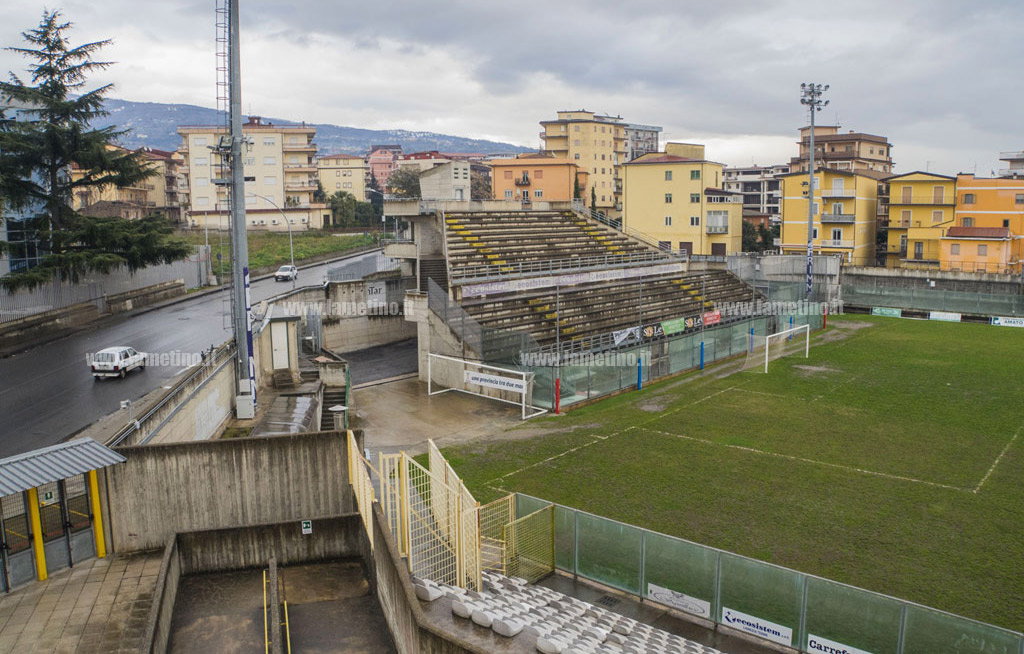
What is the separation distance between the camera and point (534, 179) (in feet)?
240

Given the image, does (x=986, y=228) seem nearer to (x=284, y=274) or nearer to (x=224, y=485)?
Result: (x=284, y=274)

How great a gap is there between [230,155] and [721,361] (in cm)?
2318

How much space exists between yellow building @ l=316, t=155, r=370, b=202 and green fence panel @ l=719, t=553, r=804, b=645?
124337 mm

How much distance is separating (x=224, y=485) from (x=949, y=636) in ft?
39.1

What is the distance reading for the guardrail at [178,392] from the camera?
47.8 ft

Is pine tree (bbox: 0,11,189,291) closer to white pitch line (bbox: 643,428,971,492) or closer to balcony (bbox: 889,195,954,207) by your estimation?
white pitch line (bbox: 643,428,971,492)

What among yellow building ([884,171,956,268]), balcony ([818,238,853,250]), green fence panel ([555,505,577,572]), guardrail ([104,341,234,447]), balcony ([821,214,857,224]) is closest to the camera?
green fence panel ([555,505,577,572])

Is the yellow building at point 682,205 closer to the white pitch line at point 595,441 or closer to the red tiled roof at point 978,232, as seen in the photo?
the red tiled roof at point 978,232

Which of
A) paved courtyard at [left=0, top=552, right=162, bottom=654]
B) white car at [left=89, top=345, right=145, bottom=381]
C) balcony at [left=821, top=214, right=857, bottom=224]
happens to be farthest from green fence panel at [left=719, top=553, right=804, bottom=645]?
balcony at [left=821, top=214, right=857, bottom=224]

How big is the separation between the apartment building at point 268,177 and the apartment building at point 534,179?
932 inches

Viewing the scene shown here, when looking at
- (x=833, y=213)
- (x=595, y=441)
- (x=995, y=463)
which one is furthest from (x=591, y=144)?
(x=995, y=463)

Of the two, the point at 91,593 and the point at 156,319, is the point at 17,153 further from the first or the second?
the point at 91,593

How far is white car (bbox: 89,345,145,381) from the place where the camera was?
74.8 feet

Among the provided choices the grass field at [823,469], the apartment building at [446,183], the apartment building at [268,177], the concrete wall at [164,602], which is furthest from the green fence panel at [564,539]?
the apartment building at [268,177]
